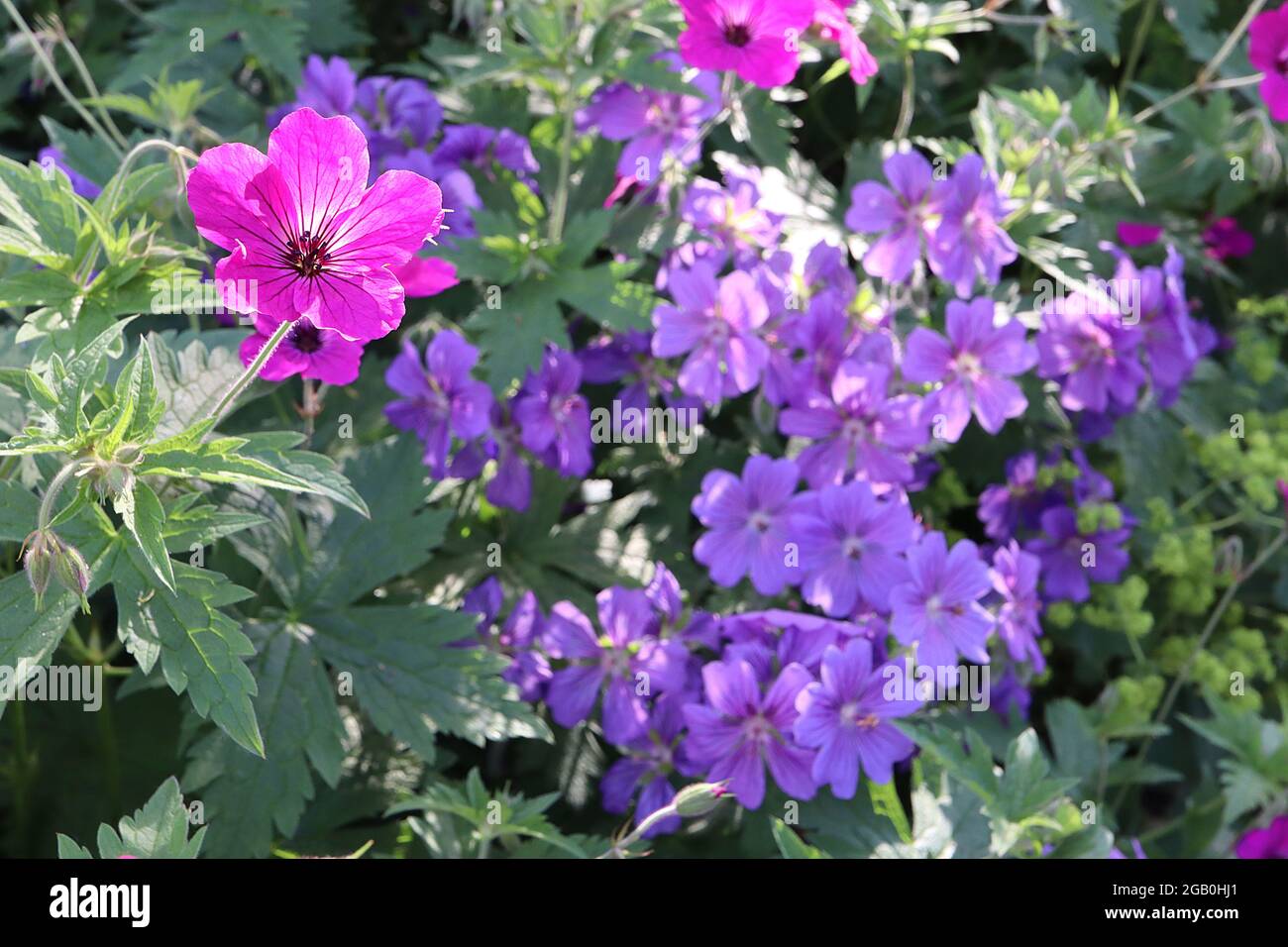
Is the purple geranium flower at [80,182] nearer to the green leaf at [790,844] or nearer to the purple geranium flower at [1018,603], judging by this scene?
the green leaf at [790,844]

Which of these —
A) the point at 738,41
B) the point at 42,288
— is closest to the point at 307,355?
the point at 42,288

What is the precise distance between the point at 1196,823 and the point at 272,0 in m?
2.14

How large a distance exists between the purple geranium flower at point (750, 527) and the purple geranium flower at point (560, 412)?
9.2 inches

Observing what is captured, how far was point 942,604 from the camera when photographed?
1.83m

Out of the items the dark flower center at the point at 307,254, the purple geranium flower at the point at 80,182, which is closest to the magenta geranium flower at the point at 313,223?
the dark flower center at the point at 307,254

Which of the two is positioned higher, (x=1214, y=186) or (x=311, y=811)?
(x=1214, y=186)

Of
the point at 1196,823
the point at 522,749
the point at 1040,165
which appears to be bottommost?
the point at 1196,823

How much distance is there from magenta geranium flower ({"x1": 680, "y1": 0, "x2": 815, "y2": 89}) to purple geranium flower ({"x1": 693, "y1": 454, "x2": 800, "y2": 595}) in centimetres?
55

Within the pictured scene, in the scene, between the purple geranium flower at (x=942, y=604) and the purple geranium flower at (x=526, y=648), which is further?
the purple geranium flower at (x=526, y=648)

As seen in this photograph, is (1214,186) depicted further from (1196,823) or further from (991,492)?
(1196,823)

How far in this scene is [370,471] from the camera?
185 cm

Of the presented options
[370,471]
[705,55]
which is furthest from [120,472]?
[705,55]

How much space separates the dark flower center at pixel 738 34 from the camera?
180cm

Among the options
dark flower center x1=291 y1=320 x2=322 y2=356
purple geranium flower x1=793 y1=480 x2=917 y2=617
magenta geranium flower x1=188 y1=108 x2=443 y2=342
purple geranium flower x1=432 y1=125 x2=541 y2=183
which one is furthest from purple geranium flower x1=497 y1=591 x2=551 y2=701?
magenta geranium flower x1=188 y1=108 x2=443 y2=342
